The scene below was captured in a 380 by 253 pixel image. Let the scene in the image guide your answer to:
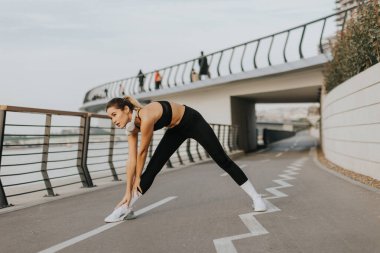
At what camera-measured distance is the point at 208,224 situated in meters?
4.66

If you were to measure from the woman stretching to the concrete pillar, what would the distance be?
23.0 metres

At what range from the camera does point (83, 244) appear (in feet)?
13.1

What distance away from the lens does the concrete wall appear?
795cm

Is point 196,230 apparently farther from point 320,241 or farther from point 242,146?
point 242,146

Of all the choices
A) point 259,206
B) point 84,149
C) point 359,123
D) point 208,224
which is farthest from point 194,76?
point 208,224

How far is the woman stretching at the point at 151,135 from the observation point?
15.1ft

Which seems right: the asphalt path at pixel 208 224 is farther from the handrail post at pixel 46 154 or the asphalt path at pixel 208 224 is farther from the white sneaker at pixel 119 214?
the handrail post at pixel 46 154

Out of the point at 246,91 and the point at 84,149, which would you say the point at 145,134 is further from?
the point at 246,91

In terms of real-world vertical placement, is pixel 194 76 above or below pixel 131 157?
above

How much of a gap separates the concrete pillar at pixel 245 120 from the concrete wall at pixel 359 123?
15847 millimetres

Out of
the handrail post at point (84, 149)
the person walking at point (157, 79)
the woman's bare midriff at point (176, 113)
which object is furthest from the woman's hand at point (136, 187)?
the person walking at point (157, 79)

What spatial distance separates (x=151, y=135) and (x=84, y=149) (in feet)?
15.5

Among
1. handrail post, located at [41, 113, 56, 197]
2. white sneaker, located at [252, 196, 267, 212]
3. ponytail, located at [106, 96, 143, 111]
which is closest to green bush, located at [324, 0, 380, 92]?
white sneaker, located at [252, 196, 267, 212]

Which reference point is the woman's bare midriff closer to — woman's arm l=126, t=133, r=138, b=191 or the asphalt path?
woman's arm l=126, t=133, r=138, b=191
